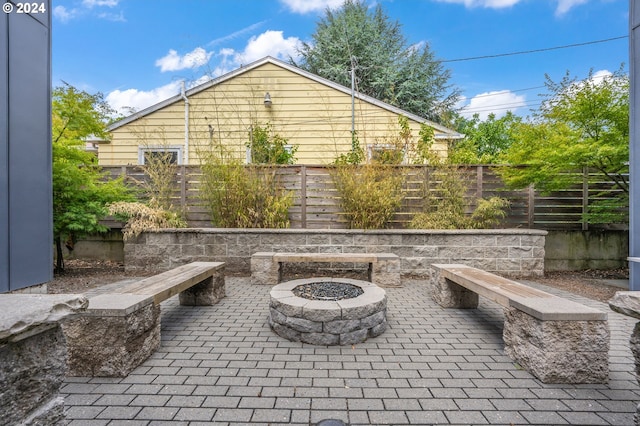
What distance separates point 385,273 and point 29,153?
435 centimetres

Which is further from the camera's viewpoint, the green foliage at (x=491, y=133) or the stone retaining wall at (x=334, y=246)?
the green foliage at (x=491, y=133)

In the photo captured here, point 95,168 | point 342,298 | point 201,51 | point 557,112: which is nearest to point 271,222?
point 342,298

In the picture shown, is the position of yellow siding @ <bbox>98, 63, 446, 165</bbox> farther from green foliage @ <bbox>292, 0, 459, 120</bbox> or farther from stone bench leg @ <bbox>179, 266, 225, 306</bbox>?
green foliage @ <bbox>292, 0, 459, 120</bbox>

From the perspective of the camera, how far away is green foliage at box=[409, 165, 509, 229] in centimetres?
538

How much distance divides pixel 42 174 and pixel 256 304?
2.57 metres

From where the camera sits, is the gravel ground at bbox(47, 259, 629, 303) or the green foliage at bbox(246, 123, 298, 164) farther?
the green foliage at bbox(246, 123, 298, 164)

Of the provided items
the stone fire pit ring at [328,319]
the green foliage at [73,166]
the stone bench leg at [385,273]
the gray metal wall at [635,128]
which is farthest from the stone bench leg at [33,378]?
the gray metal wall at [635,128]

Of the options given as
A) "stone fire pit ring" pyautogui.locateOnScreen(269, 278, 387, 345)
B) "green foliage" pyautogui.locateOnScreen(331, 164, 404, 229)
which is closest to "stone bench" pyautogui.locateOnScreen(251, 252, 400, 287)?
"green foliage" pyautogui.locateOnScreen(331, 164, 404, 229)

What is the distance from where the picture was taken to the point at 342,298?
2.90 m

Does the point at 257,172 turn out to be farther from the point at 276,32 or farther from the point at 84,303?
the point at 276,32

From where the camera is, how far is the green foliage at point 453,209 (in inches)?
212

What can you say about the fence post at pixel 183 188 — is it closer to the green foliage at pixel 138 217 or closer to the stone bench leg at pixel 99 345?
the green foliage at pixel 138 217

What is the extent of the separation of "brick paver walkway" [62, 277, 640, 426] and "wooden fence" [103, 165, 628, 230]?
3.03 m

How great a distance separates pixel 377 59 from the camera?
46.3 feet
